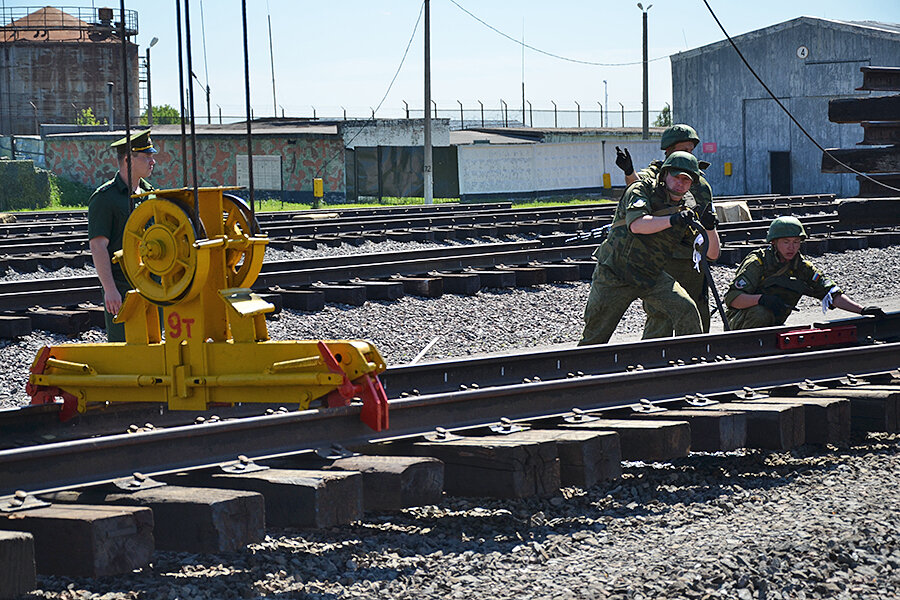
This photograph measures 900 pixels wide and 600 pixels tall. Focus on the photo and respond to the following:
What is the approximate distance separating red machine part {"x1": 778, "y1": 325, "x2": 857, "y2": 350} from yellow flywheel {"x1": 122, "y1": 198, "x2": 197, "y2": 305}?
448cm

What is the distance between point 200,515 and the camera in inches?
163

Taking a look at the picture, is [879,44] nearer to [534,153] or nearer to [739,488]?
[534,153]

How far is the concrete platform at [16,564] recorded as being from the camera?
3742 mm

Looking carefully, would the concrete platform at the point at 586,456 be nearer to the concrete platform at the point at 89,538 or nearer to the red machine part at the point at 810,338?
the concrete platform at the point at 89,538

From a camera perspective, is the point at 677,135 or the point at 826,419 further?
the point at 677,135

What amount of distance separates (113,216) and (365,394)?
8.81 feet

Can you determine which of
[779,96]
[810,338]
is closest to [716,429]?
[810,338]

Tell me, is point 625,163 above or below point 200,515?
above

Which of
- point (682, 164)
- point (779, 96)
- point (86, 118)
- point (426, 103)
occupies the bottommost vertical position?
point (682, 164)

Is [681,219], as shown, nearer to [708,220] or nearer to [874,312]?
[708,220]

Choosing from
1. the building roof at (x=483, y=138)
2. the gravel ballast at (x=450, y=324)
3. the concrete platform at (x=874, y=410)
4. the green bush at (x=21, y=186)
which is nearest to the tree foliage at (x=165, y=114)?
the building roof at (x=483, y=138)

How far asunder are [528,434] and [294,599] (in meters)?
1.59

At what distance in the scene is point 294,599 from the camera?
13.3 feet

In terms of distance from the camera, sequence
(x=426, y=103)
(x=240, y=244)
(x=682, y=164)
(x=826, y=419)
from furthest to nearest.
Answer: (x=426, y=103)
(x=682, y=164)
(x=826, y=419)
(x=240, y=244)
